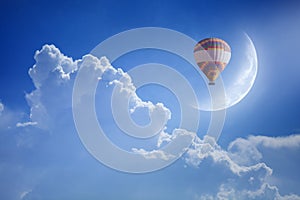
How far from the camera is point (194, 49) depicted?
275 feet

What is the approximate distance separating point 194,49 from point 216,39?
18.3ft

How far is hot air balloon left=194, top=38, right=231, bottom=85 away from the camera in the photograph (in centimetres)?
7975

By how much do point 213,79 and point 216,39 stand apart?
8.62 metres

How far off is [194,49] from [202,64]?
3816 mm

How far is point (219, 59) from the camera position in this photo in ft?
263

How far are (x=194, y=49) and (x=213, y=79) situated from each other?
756cm

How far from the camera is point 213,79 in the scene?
83.6 metres

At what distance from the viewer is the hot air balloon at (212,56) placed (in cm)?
7975

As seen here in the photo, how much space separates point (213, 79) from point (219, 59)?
5.14m

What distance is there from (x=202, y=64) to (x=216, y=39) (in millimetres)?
5990

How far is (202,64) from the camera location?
82688 millimetres

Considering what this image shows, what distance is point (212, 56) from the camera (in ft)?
262
